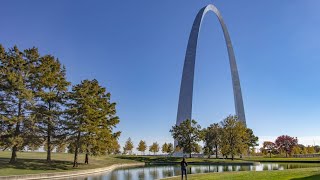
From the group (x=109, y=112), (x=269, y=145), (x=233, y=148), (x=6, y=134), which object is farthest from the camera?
(x=269, y=145)

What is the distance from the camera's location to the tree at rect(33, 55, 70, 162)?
3412 centimetres

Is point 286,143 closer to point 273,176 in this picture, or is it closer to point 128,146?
point 128,146

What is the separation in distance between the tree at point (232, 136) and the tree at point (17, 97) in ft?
136

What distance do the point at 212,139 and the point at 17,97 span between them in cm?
5401

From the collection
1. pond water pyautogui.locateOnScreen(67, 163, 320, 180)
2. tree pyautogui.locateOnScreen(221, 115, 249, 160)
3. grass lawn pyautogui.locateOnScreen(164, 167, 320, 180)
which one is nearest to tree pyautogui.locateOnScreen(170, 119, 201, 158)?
tree pyautogui.locateOnScreen(221, 115, 249, 160)

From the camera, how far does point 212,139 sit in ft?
257

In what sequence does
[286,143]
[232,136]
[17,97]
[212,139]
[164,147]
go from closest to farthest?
[17,97], [232,136], [212,139], [286,143], [164,147]

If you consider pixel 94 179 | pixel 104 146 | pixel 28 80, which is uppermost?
pixel 28 80

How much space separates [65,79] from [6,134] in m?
8.91

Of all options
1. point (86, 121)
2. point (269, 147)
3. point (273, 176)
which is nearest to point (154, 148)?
point (269, 147)

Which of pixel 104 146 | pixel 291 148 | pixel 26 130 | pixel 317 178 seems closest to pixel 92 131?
pixel 104 146

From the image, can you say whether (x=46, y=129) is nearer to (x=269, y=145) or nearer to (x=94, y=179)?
(x=94, y=179)

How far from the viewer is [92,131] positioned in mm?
35938

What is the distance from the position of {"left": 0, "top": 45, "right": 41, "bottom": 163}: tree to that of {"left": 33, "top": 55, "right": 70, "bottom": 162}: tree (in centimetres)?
89
